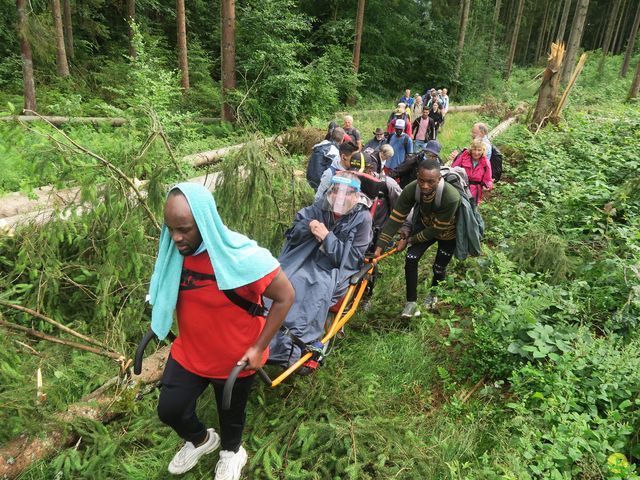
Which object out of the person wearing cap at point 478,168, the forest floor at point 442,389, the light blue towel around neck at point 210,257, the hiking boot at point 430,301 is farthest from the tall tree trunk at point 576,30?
the light blue towel around neck at point 210,257

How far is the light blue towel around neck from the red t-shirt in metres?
0.07

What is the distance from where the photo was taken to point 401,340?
4164 millimetres

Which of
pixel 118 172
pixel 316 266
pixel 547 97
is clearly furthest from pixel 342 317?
pixel 547 97

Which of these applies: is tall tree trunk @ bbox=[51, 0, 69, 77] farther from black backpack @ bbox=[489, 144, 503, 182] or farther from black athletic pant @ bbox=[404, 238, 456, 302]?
black athletic pant @ bbox=[404, 238, 456, 302]

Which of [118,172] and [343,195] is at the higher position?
[118,172]

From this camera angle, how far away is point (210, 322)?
2242 mm

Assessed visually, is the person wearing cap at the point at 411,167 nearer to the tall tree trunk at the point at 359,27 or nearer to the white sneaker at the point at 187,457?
the white sneaker at the point at 187,457

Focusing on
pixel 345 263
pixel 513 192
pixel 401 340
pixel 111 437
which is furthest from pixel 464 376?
pixel 513 192

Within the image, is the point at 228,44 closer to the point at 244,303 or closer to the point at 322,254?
the point at 322,254

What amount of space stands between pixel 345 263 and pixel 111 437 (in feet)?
7.86

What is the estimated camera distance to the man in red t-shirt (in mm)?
1993

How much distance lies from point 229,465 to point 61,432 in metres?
1.38

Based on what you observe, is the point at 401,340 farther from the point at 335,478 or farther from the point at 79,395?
the point at 79,395

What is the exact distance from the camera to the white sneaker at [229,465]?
8.64 ft
